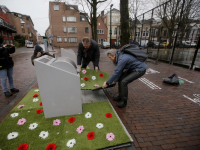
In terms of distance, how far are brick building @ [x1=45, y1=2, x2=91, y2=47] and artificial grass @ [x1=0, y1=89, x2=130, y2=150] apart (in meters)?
34.4

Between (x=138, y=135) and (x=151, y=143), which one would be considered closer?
(x=151, y=143)

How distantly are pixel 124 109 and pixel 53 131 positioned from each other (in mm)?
1787

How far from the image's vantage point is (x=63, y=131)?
2.18 metres

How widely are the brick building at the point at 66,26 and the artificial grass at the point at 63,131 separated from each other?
34.4 metres

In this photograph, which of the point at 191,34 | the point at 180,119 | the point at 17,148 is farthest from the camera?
the point at 191,34

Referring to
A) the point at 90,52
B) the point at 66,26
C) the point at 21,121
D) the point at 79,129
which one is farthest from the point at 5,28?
the point at 79,129

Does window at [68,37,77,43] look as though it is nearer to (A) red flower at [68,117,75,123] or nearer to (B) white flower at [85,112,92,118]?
(B) white flower at [85,112,92,118]

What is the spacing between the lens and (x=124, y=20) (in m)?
6.69

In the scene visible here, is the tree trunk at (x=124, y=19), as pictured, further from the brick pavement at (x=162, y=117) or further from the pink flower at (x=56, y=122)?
the pink flower at (x=56, y=122)

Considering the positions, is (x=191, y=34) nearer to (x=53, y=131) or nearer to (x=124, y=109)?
(x=124, y=109)

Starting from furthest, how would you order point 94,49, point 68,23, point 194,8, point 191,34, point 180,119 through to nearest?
point 68,23, point 194,8, point 191,34, point 94,49, point 180,119

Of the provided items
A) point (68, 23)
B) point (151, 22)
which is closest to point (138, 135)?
point (151, 22)

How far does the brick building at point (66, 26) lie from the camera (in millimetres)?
32625

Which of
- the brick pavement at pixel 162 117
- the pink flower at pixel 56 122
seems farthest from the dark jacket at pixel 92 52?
the pink flower at pixel 56 122
